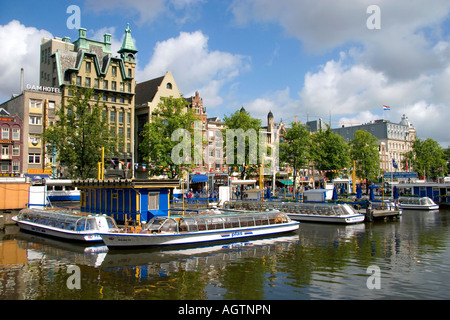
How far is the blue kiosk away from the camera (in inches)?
1259

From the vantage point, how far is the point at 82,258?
965 inches

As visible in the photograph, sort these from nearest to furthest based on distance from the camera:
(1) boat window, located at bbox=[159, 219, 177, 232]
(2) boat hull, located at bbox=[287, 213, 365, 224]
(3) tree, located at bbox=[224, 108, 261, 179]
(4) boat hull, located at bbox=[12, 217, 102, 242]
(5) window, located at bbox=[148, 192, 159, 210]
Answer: (1) boat window, located at bbox=[159, 219, 177, 232] < (4) boat hull, located at bbox=[12, 217, 102, 242] < (5) window, located at bbox=[148, 192, 159, 210] < (2) boat hull, located at bbox=[287, 213, 365, 224] < (3) tree, located at bbox=[224, 108, 261, 179]

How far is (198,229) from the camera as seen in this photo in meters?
29.1

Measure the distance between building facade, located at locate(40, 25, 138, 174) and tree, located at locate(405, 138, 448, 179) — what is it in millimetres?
75504

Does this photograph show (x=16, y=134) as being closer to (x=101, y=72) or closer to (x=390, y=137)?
(x=101, y=72)

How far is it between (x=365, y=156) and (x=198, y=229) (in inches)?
2759

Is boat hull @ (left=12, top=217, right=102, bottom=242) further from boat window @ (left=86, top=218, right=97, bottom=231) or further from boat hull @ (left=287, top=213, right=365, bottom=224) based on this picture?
boat hull @ (left=287, top=213, right=365, bottom=224)

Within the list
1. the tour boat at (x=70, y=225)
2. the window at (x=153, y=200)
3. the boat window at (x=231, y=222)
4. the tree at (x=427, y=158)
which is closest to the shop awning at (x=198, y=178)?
the tour boat at (x=70, y=225)

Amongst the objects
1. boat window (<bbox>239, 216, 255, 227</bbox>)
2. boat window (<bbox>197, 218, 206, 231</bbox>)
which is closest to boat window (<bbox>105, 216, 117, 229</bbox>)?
boat window (<bbox>197, 218, 206, 231</bbox>)

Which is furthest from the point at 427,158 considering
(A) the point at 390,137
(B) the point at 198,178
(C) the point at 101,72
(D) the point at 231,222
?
(D) the point at 231,222

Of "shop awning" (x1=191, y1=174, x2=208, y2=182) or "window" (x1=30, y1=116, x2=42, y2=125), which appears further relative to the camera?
"shop awning" (x1=191, y1=174, x2=208, y2=182)

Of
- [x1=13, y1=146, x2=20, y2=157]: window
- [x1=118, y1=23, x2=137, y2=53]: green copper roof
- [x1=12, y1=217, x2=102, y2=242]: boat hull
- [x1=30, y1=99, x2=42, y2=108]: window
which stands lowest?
[x1=12, y1=217, x2=102, y2=242]: boat hull
